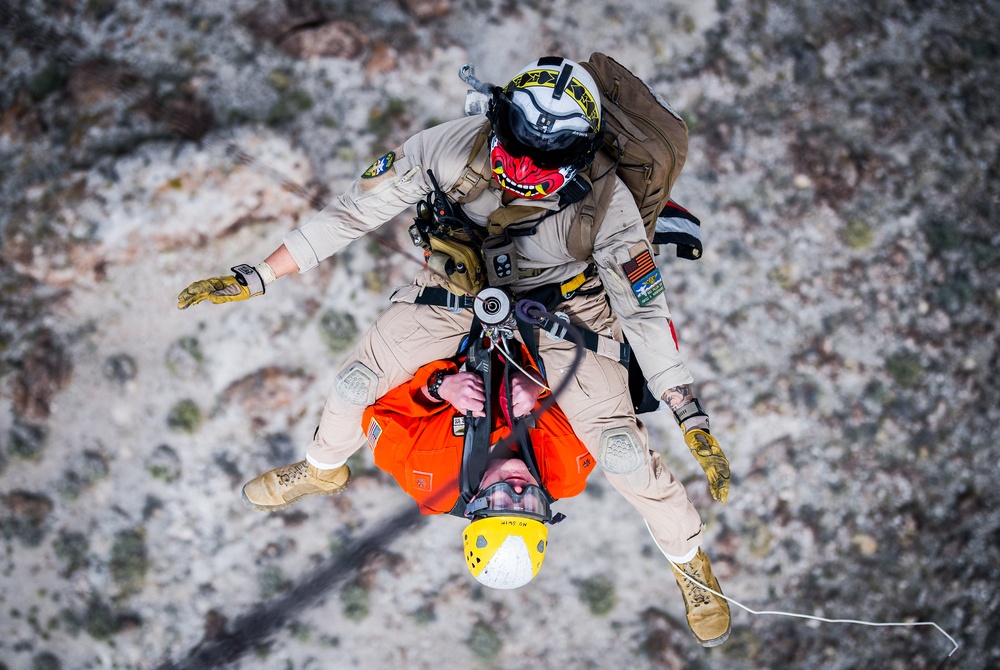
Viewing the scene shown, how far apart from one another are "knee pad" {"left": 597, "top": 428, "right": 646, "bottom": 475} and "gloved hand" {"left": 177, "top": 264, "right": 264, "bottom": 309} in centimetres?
265

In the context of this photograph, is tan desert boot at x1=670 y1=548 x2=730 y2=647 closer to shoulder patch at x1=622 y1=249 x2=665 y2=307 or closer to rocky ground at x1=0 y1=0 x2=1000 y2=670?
rocky ground at x1=0 y1=0 x2=1000 y2=670

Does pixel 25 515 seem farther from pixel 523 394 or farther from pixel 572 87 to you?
pixel 572 87

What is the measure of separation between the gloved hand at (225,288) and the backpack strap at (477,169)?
1.55 meters

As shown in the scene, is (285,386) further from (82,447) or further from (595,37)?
(595,37)

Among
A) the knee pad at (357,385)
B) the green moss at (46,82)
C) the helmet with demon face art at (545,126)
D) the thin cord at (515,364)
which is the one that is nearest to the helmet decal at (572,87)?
the helmet with demon face art at (545,126)

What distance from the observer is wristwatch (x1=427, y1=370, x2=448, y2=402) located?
5.04 metres

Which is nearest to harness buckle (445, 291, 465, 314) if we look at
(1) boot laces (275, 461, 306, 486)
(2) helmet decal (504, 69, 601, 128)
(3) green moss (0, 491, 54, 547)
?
(2) helmet decal (504, 69, 601, 128)

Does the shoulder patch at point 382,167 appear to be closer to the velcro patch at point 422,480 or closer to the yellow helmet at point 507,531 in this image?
the velcro patch at point 422,480

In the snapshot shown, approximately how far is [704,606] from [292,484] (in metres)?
3.64

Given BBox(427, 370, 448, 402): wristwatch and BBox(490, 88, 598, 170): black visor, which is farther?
BBox(427, 370, 448, 402): wristwatch

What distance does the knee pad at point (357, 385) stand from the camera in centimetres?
488

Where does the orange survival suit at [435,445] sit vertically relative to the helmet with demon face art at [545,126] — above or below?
below

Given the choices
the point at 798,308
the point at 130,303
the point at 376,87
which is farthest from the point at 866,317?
the point at 130,303

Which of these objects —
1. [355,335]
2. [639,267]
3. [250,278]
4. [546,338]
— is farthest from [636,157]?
[355,335]
